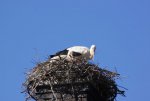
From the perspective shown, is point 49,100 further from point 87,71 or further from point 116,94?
point 116,94

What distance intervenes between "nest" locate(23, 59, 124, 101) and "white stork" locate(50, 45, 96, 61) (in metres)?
0.30

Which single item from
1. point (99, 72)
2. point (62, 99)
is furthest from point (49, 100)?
point (99, 72)

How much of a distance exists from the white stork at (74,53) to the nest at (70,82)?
11.9 inches

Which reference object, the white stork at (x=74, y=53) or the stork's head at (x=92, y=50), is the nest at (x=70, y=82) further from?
the stork's head at (x=92, y=50)

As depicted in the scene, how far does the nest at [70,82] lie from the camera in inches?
342

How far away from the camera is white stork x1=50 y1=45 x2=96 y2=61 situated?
9917 mm

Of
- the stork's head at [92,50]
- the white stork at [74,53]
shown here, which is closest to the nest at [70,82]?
the white stork at [74,53]

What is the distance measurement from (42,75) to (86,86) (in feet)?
3.46

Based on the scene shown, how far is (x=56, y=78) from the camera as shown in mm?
8891

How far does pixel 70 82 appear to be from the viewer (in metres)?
8.73

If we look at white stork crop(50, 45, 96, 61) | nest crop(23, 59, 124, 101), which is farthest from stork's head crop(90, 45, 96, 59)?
nest crop(23, 59, 124, 101)

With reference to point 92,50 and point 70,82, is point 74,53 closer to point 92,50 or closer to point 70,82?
point 92,50

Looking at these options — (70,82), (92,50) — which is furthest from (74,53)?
(70,82)

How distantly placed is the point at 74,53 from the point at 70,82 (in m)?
1.59
